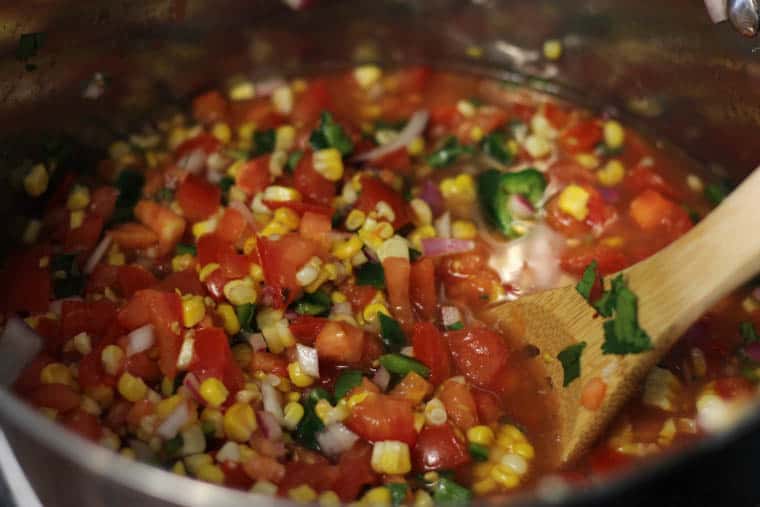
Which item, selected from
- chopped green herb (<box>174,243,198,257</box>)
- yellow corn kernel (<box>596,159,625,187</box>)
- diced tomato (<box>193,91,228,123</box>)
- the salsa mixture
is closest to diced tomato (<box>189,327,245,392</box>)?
the salsa mixture

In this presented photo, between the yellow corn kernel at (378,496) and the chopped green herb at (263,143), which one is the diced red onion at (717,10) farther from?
the yellow corn kernel at (378,496)

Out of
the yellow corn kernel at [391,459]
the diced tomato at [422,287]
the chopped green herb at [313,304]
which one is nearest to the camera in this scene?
the yellow corn kernel at [391,459]

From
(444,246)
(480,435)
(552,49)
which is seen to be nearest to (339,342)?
(480,435)

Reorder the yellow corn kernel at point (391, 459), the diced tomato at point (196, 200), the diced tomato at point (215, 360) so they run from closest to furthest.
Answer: the yellow corn kernel at point (391, 459) → the diced tomato at point (215, 360) → the diced tomato at point (196, 200)

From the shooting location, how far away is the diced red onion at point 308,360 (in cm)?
246

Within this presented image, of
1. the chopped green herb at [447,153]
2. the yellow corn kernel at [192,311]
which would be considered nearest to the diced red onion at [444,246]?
the chopped green herb at [447,153]

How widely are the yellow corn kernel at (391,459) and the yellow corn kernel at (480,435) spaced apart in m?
0.20

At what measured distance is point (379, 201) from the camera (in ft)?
9.39

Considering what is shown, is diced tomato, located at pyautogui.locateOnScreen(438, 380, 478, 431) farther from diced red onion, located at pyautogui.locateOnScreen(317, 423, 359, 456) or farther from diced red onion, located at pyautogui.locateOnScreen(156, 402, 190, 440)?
diced red onion, located at pyautogui.locateOnScreen(156, 402, 190, 440)

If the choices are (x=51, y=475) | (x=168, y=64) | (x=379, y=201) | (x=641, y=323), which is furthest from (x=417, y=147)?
(x=51, y=475)

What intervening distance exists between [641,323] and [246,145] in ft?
5.37

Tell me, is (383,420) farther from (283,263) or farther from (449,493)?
(283,263)

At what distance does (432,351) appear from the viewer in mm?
2480

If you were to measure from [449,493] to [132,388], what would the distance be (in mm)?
881
